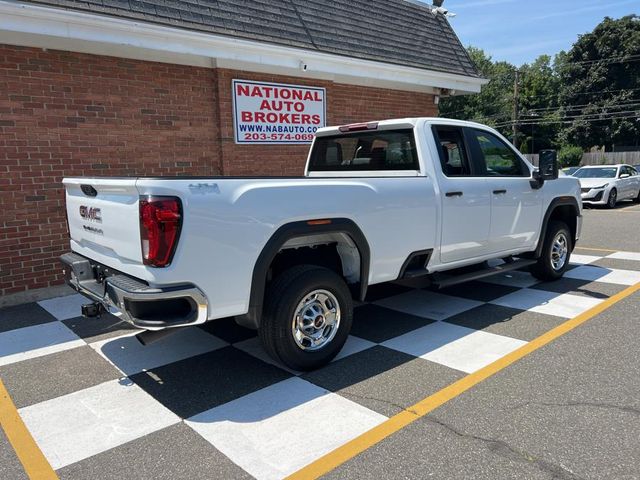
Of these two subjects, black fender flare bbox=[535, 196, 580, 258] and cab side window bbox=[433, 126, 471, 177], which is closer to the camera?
cab side window bbox=[433, 126, 471, 177]

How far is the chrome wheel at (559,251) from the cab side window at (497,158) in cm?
120

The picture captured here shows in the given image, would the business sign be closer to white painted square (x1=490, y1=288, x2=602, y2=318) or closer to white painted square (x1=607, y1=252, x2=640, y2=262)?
white painted square (x1=490, y1=288, x2=602, y2=318)

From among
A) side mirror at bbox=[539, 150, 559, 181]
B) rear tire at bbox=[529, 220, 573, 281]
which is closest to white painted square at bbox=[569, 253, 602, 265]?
rear tire at bbox=[529, 220, 573, 281]

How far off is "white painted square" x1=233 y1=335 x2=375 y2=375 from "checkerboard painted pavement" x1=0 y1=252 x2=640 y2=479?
0.6 inches

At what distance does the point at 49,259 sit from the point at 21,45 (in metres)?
2.64

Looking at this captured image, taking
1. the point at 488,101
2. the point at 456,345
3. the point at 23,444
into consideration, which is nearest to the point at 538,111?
the point at 488,101

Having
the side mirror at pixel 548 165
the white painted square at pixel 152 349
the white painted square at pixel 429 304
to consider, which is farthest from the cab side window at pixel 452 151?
the white painted square at pixel 152 349

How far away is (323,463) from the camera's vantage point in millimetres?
2760

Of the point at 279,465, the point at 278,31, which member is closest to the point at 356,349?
the point at 279,465

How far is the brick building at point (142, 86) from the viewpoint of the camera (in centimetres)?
594

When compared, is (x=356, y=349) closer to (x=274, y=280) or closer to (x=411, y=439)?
(x=274, y=280)

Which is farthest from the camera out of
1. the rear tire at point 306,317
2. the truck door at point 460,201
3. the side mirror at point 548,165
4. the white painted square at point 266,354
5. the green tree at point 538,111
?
the green tree at point 538,111

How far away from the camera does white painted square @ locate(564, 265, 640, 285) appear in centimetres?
662

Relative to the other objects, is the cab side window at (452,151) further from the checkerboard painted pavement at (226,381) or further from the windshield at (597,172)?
the windshield at (597,172)
